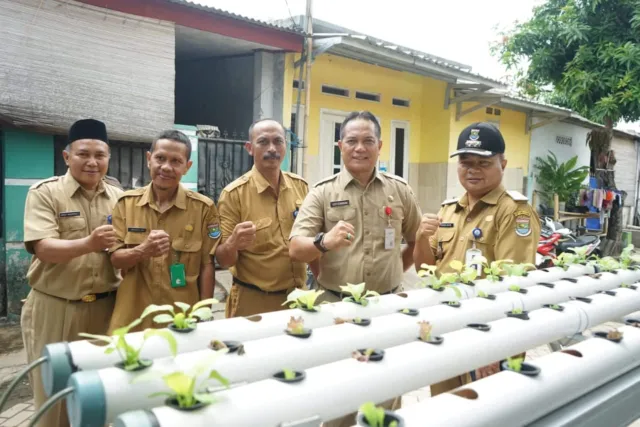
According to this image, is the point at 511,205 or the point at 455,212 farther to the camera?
the point at 455,212

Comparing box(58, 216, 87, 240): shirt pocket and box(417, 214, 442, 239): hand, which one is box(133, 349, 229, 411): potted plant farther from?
box(58, 216, 87, 240): shirt pocket

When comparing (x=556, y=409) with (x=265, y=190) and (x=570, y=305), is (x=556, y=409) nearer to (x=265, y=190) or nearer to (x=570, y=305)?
(x=570, y=305)

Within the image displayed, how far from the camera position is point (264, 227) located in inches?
112

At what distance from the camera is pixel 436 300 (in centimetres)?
186

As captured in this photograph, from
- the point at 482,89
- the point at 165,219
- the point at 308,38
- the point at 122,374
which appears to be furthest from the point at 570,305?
the point at 482,89

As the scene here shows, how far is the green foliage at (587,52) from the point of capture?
29.5 feet

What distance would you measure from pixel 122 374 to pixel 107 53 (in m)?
5.21

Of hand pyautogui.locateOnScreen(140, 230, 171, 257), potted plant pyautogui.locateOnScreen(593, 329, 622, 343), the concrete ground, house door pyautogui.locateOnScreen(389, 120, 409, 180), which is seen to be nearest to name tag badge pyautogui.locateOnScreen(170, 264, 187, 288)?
hand pyautogui.locateOnScreen(140, 230, 171, 257)

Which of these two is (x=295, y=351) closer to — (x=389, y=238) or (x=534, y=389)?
(x=534, y=389)

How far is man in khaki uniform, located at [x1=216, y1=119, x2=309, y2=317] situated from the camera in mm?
2818

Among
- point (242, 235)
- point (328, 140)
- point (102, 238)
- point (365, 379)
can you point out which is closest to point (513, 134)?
point (328, 140)

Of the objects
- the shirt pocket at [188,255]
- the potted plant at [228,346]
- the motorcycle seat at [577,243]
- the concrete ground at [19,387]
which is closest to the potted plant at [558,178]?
the motorcycle seat at [577,243]

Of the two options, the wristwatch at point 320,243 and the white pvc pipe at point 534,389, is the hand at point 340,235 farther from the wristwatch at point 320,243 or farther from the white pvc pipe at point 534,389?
the white pvc pipe at point 534,389

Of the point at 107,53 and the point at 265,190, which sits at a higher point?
the point at 107,53
